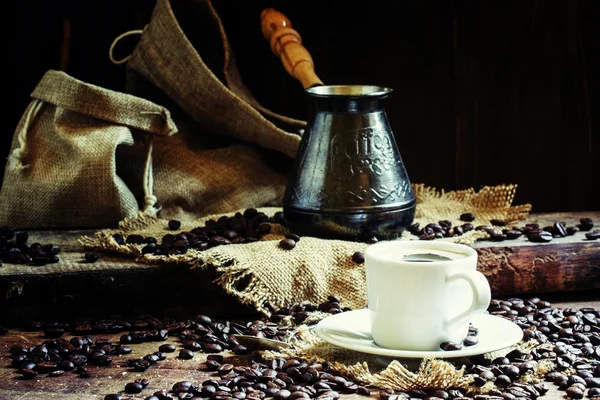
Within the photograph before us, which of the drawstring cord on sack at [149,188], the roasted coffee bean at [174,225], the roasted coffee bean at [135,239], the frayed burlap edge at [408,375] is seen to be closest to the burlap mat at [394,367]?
the frayed burlap edge at [408,375]

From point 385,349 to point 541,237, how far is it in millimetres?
769

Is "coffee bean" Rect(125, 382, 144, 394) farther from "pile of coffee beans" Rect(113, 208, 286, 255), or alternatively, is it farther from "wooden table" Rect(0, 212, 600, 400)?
"pile of coffee beans" Rect(113, 208, 286, 255)

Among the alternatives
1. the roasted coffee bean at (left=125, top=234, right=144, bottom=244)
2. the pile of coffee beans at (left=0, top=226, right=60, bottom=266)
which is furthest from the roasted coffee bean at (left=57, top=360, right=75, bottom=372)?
the roasted coffee bean at (left=125, top=234, right=144, bottom=244)

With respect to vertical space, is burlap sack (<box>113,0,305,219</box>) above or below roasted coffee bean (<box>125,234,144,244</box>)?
above

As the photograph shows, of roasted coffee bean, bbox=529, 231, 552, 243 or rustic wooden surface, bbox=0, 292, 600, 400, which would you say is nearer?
rustic wooden surface, bbox=0, 292, 600, 400

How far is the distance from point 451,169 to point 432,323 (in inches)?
60.0

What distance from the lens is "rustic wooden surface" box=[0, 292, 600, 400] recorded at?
1544 mm

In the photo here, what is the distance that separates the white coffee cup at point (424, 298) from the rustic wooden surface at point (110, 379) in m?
0.12

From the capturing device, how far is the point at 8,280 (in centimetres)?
198

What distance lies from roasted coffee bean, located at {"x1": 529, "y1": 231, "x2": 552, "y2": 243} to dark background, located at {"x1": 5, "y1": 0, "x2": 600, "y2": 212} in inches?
33.5

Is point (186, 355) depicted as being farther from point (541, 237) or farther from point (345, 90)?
point (541, 237)

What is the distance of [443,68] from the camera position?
2.96 meters

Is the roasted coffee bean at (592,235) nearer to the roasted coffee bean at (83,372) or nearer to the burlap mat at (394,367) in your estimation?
the burlap mat at (394,367)

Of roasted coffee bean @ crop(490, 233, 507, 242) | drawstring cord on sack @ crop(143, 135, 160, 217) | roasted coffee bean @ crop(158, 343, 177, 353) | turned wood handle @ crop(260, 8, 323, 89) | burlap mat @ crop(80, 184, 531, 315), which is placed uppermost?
turned wood handle @ crop(260, 8, 323, 89)
